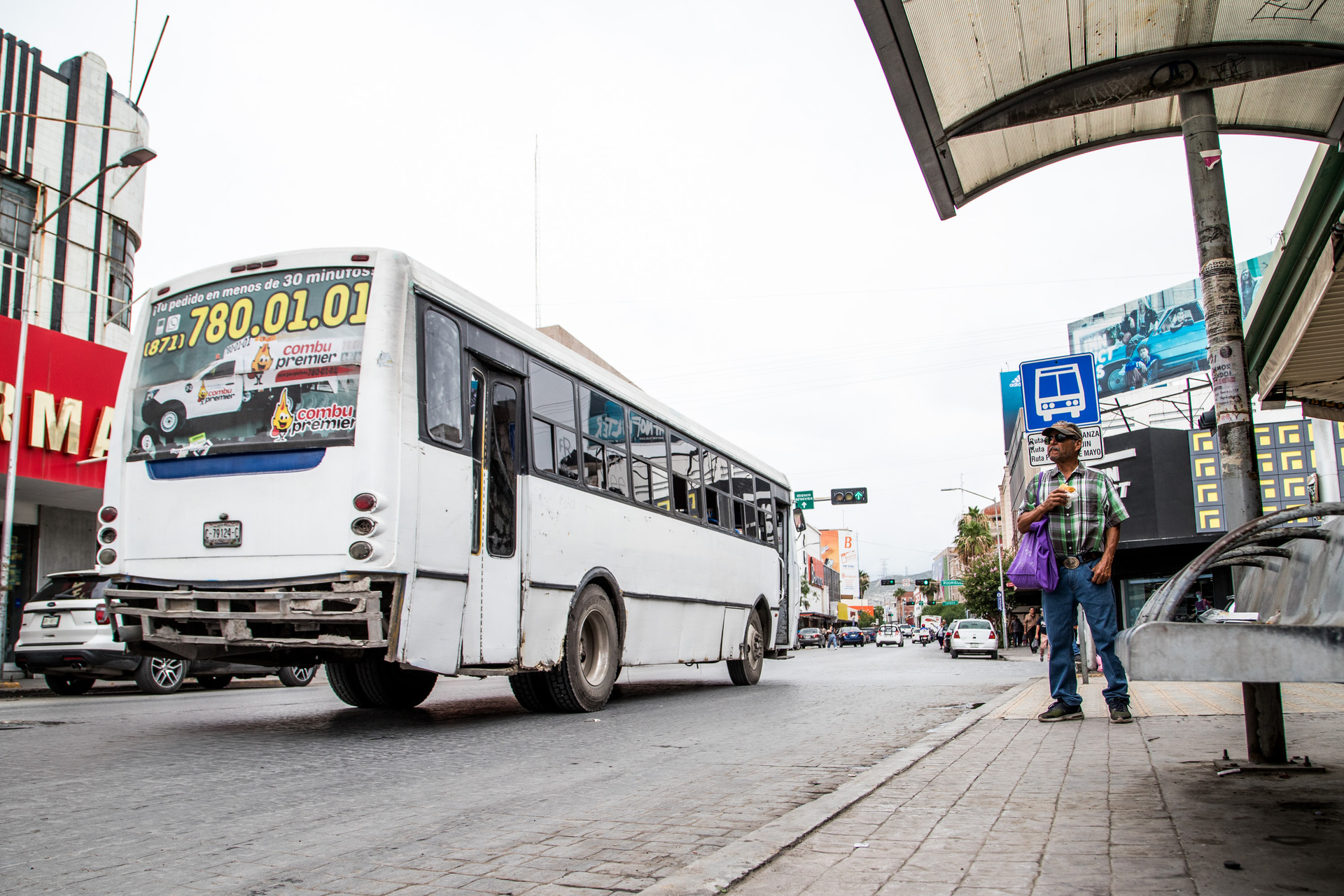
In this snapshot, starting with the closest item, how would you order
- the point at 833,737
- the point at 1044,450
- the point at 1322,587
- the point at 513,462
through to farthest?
the point at 1322,587, the point at 833,737, the point at 513,462, the point at 1044,450

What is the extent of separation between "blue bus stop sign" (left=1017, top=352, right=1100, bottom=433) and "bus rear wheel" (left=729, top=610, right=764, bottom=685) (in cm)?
484

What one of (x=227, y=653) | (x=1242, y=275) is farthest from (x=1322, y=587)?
(x=1242, y=275)

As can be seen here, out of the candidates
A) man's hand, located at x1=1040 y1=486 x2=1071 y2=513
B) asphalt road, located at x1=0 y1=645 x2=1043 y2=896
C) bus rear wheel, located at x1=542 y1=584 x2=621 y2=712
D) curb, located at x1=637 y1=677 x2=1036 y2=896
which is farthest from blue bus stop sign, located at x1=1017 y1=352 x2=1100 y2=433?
curb, located at x1=637 y1=677 x2=1036 y2=896

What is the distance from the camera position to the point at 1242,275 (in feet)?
211

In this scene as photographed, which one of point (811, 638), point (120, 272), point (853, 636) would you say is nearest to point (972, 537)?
point (853, 636)

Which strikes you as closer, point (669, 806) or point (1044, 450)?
point (669, 806)

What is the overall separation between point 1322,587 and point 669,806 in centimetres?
282

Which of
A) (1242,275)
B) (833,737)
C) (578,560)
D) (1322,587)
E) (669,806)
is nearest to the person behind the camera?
(1322,587)

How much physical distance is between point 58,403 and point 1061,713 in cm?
1661

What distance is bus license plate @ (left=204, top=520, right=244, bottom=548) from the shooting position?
6.73 metres

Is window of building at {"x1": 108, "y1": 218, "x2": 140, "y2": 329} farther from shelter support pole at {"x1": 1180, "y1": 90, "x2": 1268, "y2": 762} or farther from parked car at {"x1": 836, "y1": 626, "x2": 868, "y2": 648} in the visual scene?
parked car at {"x1": 836, "y1": 626, "x2": 868, "y2": 648}

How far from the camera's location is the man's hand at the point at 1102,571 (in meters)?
6.27

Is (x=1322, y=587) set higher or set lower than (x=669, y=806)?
higher

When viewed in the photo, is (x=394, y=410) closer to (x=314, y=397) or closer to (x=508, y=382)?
(x=314, y=397)
